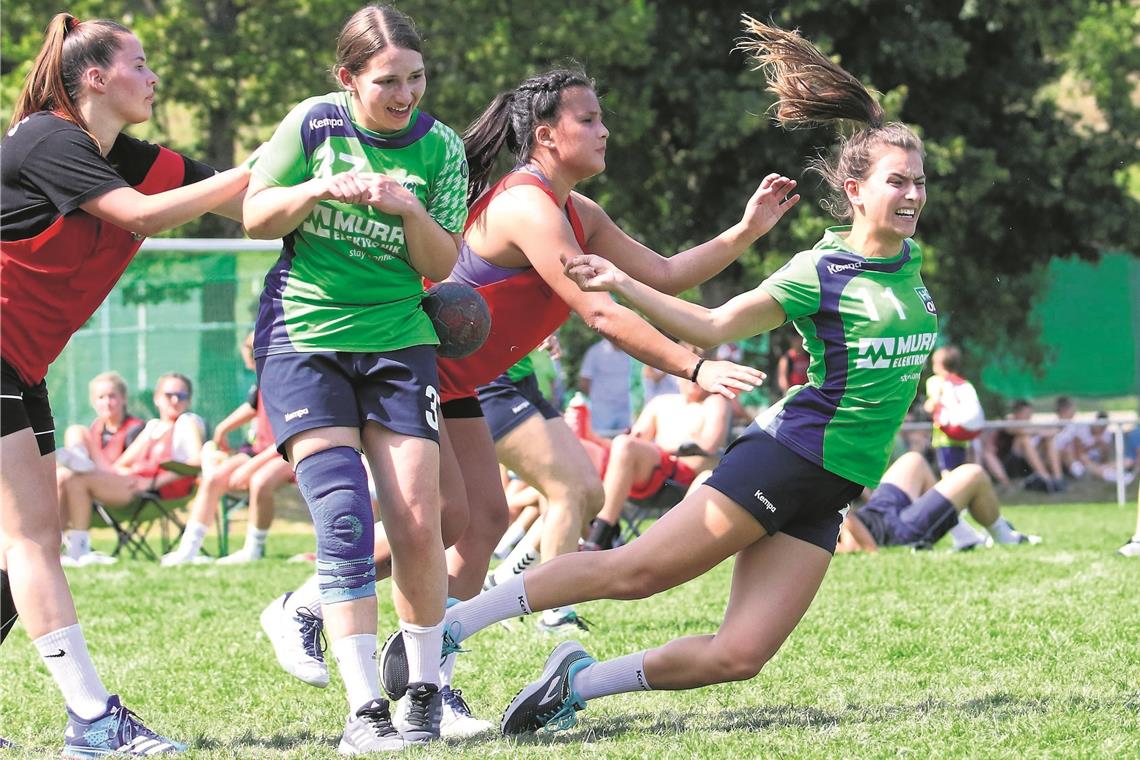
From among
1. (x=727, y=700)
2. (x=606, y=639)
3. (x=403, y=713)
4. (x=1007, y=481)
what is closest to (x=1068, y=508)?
(x=1007, y=481)

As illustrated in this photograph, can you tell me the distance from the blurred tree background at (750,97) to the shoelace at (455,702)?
16125 millimetres

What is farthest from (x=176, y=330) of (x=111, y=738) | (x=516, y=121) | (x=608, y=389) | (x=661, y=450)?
(x=111, y=738)

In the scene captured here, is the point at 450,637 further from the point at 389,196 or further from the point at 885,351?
the point at 885,351

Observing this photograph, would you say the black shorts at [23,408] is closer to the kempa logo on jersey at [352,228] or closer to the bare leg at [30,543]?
the bare leg at [30,543]

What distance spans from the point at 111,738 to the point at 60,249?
4.73 feet

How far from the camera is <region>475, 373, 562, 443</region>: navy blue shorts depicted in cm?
636

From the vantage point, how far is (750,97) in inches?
847

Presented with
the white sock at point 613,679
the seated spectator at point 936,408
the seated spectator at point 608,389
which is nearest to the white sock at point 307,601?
the white sock at point 613,679

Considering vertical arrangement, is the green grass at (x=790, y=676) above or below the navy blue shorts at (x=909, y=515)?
above

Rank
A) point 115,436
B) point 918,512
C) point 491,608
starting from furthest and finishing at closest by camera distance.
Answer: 1. point 115,436
2. point 918,512
3. point 491,608

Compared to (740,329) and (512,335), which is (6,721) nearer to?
(512,335)

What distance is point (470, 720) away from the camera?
15.7ft

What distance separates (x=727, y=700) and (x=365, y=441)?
1.70 meters

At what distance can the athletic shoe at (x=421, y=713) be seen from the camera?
4531 millimetres
